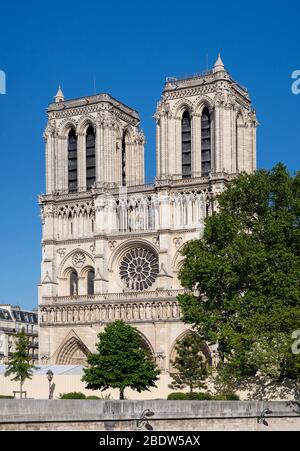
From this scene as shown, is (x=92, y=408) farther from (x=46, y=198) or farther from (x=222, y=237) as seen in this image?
(x=46, y=198)

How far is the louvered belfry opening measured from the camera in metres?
75.1

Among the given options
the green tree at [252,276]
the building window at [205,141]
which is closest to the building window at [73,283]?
the building window at [205,141]

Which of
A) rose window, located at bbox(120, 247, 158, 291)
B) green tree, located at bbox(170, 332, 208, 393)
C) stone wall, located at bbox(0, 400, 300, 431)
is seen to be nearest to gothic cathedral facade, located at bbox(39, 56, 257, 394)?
rose window, located at bbox(120, 247, 158, 291)

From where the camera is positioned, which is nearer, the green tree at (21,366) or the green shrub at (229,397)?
the green shrub at (229,397)

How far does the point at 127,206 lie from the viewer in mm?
72438

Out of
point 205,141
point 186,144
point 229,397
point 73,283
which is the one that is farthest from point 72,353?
point 229,397

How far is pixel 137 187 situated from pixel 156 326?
11.7 meters

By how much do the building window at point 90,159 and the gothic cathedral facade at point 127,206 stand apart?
0.09m

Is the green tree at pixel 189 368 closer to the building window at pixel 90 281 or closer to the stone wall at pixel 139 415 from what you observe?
the building window at pixel 90 281

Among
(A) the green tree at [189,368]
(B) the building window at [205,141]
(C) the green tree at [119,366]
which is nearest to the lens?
(C) the green tree at [119,366]

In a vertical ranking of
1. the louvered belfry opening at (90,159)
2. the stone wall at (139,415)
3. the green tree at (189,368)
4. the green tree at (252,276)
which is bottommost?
the stone wall at (139,415)

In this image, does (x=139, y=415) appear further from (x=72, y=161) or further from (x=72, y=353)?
(x=72, y=161)

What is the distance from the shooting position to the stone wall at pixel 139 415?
2780cm

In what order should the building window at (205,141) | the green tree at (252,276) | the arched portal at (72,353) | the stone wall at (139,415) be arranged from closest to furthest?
the stone wall at (139,415) → the green tree at (252,276) → the building window at (205,141) → the arched portal at (72,353)
